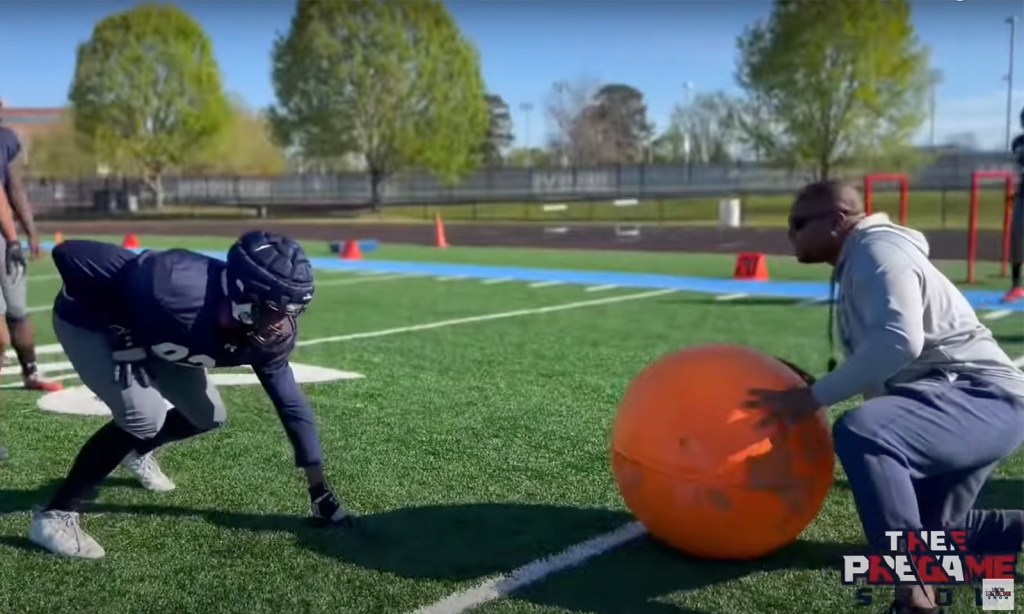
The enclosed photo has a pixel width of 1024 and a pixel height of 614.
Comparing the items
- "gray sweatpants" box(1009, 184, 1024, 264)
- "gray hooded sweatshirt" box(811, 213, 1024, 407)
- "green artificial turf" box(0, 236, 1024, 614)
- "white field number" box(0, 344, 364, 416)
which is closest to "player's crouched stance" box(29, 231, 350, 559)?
"green artificial turf" box(0, 236, 1024, 614)

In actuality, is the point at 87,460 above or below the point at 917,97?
below

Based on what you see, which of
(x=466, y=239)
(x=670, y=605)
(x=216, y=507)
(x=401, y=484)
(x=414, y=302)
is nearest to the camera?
(x=670, y=605)

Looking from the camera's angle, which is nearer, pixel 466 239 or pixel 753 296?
pixel 753 296

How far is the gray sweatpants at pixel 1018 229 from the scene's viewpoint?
11.7 metres

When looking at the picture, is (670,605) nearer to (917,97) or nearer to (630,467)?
(630,467)

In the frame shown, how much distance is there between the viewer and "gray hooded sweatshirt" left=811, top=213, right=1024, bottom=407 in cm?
349

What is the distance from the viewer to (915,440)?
3607mm

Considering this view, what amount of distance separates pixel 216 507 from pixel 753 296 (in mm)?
10616

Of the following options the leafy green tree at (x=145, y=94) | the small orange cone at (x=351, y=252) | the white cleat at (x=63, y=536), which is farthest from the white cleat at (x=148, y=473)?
the leafy green tree at (x=145, y=94)

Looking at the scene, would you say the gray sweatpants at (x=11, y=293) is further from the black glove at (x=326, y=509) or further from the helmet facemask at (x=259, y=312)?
the helmet facemask at (x=259, y=312)

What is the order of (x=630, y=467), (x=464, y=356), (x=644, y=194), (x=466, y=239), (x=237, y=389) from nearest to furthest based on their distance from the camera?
1. (x=630, y=467)
2. (x=237, y=389)
3. (x=464, y=356)
4. (x=466, y=239)
5. (x=644, y=194)

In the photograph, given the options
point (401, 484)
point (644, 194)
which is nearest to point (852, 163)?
point (644, 194)

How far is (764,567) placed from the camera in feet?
13.9

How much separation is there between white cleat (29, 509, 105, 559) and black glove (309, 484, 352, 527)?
0.95m
